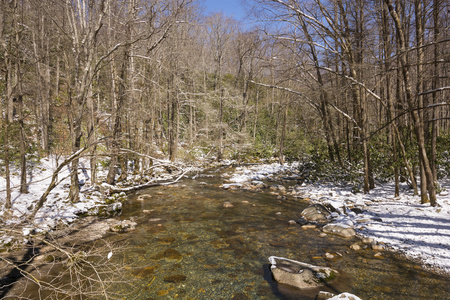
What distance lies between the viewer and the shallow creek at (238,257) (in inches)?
171

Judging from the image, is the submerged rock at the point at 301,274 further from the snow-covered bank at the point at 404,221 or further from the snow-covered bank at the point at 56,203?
the snow-covered bank at the point at 56,203

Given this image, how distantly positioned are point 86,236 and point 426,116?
11487mm

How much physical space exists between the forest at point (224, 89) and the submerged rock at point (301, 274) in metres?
3.17

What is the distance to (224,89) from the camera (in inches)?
833

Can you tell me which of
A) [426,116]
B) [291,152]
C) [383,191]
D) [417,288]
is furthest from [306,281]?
[291,152]

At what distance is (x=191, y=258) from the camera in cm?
558

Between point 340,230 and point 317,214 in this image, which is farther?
point 317,214

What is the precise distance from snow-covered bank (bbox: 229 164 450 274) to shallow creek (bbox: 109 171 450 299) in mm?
558

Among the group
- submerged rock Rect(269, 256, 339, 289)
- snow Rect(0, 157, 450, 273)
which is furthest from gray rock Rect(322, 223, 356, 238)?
submerged rock Rect(269, 256, 339, 289)

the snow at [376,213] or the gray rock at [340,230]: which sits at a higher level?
the snow at [376,213]

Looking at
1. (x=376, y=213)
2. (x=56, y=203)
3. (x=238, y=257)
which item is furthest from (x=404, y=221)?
(x=56, y=203)

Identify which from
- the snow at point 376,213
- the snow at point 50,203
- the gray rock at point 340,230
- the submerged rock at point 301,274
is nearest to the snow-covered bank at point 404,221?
the snow at point 376,213

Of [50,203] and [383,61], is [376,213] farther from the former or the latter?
[50,203]

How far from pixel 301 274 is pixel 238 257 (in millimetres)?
1509
